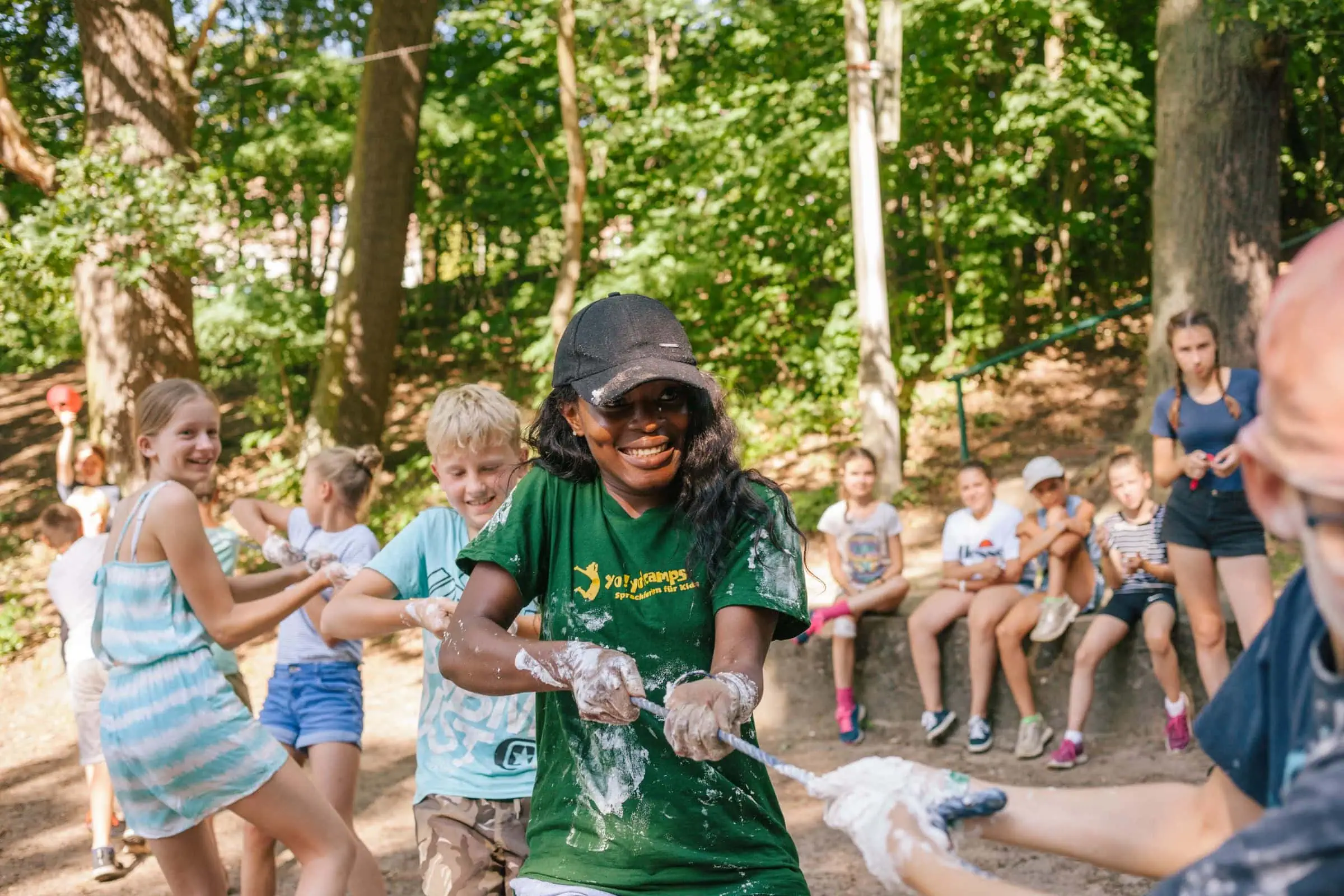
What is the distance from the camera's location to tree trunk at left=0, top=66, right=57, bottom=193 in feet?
30.8

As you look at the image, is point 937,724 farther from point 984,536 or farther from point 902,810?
point 902,810

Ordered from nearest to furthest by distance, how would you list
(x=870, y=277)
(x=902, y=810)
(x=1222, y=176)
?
(x=902, y=810)
(x=1222, y=176)
(x=870, y=277)

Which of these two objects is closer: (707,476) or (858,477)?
(707,476)

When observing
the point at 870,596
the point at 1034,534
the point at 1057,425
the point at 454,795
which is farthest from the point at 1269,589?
the point at 1057,425

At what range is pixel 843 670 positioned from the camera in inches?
277

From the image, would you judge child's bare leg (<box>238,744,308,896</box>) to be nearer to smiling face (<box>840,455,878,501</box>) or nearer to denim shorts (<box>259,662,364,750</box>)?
denim shorts (<box>259,662,364,750</box>)

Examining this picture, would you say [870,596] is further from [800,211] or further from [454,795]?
[800,211]

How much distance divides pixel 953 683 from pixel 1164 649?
125 centimetres

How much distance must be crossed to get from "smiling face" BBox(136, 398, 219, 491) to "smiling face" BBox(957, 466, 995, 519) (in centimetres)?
434

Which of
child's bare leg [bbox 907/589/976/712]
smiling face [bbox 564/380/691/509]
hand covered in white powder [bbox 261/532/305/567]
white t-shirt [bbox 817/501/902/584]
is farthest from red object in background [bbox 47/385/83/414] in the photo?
smiling face [bbox 564/380/691/509]

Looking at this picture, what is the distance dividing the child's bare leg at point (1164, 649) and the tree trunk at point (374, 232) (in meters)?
7.99

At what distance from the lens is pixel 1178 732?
19.6 ft

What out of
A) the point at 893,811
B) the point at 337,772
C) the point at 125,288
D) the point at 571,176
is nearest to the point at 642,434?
the point at 893,811

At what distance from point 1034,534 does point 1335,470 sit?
5769 millimetres
